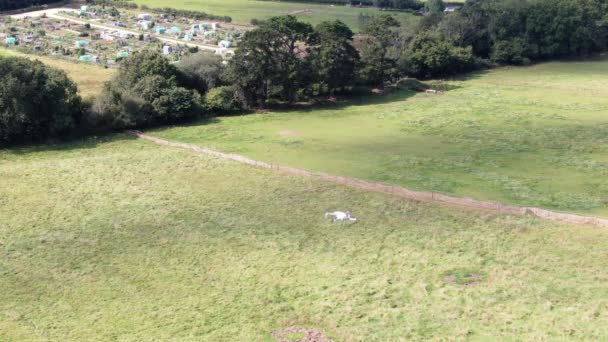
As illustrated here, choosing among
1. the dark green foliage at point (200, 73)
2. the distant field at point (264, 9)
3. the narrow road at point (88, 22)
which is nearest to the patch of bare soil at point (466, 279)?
the dark green foliage at point (200, 73)

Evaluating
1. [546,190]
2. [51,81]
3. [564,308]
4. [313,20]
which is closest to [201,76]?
[51,81]

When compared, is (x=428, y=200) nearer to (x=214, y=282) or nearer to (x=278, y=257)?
(x=278, y=257)

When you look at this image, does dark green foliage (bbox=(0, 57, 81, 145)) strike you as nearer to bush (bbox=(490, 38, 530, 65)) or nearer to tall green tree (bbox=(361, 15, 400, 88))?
tall green tree (bbox=(361, 15, 400, 88))

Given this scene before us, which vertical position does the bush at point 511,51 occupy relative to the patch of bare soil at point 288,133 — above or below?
above

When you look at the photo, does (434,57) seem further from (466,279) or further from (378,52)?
(466,279)

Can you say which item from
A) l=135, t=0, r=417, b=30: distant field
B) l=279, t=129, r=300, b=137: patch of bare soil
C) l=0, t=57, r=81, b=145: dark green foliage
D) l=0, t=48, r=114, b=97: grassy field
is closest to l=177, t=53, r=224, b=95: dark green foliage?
l=0, t=48, r=114, b=97: grassy field

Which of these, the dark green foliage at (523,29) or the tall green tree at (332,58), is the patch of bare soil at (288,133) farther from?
the dark green foliage at (523,29)
